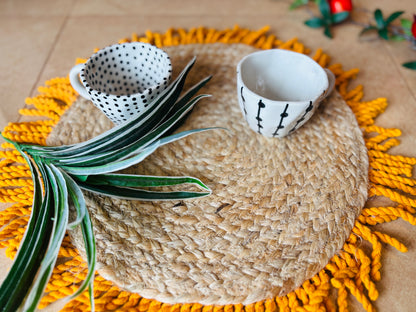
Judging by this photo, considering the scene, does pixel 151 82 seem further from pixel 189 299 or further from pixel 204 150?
pixel 189 299

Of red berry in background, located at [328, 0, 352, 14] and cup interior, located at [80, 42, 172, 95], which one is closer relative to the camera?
cup interior, located at [80, 42, 172, 95]

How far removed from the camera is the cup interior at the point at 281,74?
1.53 feet

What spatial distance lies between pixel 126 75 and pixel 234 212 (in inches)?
9.9

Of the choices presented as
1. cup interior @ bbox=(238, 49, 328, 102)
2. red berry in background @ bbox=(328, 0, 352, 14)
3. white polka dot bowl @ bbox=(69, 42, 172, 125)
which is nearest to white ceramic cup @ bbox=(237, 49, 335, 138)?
cup interior @ bbox=(238, 49, 328, 102)

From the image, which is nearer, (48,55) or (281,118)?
(281,118)

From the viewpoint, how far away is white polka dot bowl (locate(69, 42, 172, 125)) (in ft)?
1.42

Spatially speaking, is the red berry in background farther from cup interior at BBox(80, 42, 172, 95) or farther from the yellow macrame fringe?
cup interior at BBox(80, 42, 172, 95)

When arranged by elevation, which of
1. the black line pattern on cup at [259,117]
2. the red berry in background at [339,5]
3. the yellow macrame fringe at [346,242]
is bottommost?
the yellow macrame fringe at [346,242]

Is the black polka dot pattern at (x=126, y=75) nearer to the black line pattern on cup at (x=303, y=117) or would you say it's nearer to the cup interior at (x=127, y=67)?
the cup interior at (x=127, y=67)

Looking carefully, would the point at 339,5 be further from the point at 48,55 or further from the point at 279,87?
the point at 48,55

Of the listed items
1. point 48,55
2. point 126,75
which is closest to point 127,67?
point 126,75

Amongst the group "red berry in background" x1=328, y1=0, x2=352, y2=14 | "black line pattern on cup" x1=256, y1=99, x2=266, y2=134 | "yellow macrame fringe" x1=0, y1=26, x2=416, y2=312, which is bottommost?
"yellow macrame fringe" x1=0, y1=26, x2=416, y2=312

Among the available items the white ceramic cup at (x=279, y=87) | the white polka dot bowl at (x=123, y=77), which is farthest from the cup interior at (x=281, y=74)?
the white polka dot bowl at (x=123, y=77)

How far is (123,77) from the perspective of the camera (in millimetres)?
513
